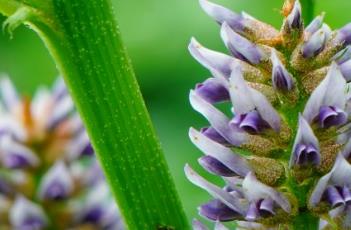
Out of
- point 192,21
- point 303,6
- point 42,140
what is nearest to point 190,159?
point 192,21

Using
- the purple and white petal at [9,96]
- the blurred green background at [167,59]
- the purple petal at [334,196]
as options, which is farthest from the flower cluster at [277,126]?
the blurred green background at [167,59]

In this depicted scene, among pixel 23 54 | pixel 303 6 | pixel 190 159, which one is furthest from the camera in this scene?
pixel 23 54

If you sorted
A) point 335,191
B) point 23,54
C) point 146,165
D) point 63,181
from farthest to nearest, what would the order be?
point 23,54
point 63,181
point 146,165
point 335,191

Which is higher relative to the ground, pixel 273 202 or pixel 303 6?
pixel 303 6

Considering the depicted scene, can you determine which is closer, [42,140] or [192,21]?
[42,140]

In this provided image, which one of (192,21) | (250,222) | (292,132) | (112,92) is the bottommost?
(250,222)

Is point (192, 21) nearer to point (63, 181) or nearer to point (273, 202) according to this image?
point (63, 181)

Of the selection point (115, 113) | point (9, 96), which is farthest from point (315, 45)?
point (9, 96)
